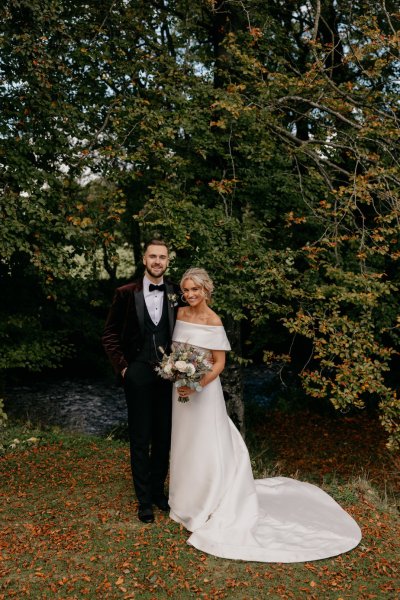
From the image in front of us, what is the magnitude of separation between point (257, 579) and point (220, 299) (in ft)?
11.6

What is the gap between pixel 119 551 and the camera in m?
4.88

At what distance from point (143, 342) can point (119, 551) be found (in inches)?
70.4

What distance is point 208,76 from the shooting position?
9.38m

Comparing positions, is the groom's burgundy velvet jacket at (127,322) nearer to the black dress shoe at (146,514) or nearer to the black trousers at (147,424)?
the black trousers at (147,424)

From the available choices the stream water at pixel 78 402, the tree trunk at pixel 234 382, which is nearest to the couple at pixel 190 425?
the tree trunk at pixel 234 382

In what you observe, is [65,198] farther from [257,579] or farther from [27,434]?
[257,579]

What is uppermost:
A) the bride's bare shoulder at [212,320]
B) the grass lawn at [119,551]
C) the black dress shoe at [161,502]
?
the bride's bare shoulder at [212,320]

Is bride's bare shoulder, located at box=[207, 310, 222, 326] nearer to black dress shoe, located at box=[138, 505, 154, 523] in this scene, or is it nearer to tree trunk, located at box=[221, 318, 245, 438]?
black dress shoe, located at box=[138, 505, 154, 523]

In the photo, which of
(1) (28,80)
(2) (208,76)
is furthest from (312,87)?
(1) (28,80)

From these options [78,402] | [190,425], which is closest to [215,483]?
[190,425]

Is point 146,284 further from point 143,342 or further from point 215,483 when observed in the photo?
point 215,483

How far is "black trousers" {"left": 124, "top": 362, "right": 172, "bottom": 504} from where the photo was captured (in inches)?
209

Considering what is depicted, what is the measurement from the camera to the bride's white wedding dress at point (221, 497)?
5.03 m

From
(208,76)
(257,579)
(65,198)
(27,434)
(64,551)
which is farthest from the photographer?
(208,76)
